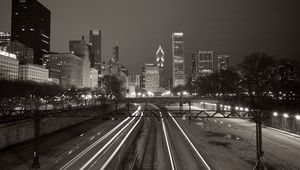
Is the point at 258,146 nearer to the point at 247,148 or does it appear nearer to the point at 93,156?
the point at 247,148

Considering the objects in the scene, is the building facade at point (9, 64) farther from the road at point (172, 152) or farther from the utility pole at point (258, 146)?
the utility pole at point (258, 146)

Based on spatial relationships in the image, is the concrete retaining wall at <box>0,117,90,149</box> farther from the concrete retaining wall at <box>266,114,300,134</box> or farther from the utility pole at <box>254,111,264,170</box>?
the concrete retaining wall at <box>266,114,300,134</box>

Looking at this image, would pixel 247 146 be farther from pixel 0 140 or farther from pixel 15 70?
pixel 15 70

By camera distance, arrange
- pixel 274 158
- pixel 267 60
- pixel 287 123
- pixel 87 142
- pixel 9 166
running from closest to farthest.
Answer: pixel 9 166
pixel 274 158
pixel 87 142
pixel 287 123
pixel 267 60

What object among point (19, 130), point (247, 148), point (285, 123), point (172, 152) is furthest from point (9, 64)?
point (247, 148)

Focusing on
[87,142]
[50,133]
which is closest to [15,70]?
[50,133]

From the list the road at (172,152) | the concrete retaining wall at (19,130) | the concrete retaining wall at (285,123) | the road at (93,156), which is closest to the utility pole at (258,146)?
the road at (172,152)

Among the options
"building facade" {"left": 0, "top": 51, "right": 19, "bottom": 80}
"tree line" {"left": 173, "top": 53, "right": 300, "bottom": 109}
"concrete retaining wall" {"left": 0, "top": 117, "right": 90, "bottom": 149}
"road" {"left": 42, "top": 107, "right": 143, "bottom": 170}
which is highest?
"building facade" {"left": 0, "top": 51, "right": 19, "bottom": 80}

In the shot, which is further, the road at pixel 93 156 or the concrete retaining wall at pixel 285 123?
the concrete retaining wall at pixel 285 123

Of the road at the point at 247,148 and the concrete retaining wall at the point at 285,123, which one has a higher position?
the concrete retaining wall at the point at 285,123

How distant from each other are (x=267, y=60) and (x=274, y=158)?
219 feet

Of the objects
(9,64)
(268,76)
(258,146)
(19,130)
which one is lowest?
(19,130)

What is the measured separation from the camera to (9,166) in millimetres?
32562

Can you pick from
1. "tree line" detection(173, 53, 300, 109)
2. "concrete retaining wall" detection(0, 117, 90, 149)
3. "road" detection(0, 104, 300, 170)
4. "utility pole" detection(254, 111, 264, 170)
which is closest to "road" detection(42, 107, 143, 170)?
"road" detection(0, 104, 300, 170)
